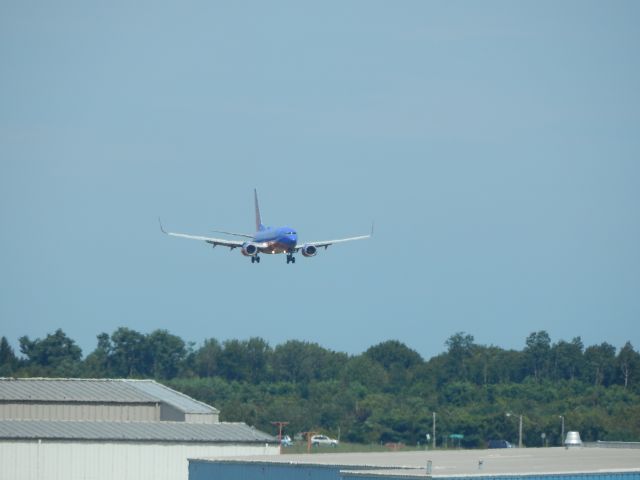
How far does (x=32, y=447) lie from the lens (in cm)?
10044

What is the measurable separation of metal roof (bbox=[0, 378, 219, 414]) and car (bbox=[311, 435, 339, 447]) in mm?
40932

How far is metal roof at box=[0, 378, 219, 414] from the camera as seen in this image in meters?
112

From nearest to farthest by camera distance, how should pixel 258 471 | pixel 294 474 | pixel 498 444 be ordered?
pixel 294 474 < pixel 258 471 < pixel 498 444

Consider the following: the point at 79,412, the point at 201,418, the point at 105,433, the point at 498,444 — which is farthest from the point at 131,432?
the point at 498,444

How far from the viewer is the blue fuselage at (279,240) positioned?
438 feet

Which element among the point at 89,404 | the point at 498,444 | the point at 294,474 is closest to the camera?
the point at 294,474

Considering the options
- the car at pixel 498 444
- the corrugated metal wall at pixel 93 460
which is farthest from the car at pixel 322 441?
the corrugated metal wall at pixel 93 460

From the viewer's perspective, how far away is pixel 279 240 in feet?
438

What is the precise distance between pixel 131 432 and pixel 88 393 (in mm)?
10566

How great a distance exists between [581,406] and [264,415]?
110ft

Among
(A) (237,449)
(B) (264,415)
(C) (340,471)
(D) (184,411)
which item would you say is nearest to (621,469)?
(C) (340,471)

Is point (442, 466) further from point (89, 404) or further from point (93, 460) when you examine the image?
point (89, 404)

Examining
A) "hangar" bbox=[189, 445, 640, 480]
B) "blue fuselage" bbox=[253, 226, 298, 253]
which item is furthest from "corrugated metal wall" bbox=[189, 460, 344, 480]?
"blue fuselage" bbox=[253, 226, 298, 253]

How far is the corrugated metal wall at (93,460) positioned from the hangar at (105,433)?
0.20 feet
